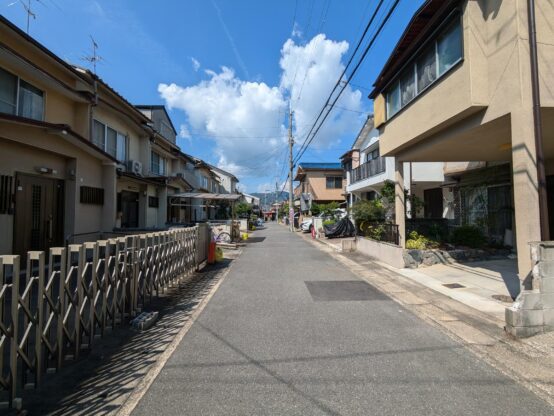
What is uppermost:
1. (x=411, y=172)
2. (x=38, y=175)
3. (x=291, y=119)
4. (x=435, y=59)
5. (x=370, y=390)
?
(x=291, y=119)

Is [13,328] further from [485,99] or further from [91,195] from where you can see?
[91,195]

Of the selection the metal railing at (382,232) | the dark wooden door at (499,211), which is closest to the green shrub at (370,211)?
the metal railing at (382,232)

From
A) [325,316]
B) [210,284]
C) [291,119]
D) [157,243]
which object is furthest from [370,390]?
[291,119]

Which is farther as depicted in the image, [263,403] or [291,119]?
[291,119]

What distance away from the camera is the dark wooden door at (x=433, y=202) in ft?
53.3

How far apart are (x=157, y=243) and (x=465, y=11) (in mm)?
7868

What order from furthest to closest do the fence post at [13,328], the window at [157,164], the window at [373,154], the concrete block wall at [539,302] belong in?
the window at [373,154], the window at [157,164], the concrete block wall at [539,302], the fence post at [13,328]

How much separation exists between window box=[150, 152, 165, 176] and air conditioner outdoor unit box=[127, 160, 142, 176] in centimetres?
309

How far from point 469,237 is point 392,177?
6.21 meters

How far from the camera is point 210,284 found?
25.7 ft

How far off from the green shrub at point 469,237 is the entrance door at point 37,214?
13.0 meters

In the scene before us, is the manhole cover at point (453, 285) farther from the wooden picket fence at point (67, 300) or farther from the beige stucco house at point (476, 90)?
the wooden picket fence at point (67, 300)

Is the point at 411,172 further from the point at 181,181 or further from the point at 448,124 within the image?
the point at 181,181

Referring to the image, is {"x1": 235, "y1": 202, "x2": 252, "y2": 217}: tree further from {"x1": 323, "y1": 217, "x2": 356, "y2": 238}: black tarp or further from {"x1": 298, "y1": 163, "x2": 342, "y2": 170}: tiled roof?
{"x1": 323, "y1": 217, "x2": 356, "y2": 238}: black tarp
